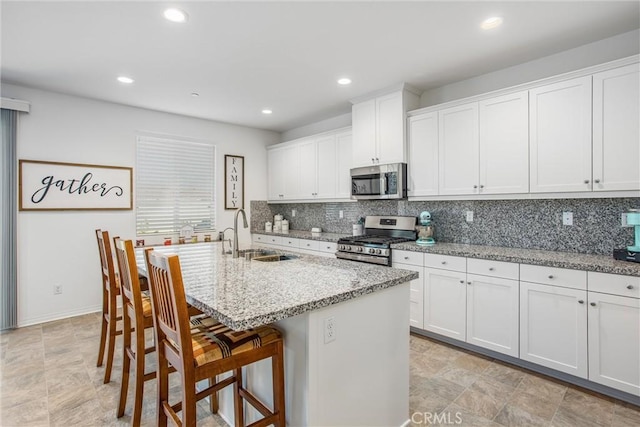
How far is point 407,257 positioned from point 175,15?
2.79 meters

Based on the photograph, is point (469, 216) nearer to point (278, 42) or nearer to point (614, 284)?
point (614, 284)

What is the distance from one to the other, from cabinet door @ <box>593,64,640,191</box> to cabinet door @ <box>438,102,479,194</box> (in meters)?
0.88

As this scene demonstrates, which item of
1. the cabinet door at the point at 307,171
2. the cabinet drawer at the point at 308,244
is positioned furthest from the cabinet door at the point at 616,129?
the cabinet door at the point at 307,171

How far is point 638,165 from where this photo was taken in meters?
2.24

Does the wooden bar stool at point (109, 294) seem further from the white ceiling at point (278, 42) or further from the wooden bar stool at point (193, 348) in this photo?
the white ceiling at point (278, 42)

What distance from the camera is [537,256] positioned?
2.55 m

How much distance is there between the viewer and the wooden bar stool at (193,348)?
4.22 ft

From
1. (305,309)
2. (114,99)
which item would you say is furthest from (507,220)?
(114,99)

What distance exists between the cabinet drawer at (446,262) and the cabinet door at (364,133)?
1.34 meters

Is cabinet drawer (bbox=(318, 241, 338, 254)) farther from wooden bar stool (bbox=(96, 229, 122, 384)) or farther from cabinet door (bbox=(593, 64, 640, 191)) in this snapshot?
cabinet door (bbox=(593, 64, 640, 191))

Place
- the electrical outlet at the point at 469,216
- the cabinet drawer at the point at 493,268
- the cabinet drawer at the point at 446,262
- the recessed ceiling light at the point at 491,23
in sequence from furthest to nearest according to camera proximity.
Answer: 1. the electrical outlet at the point at 469,216
2. the cabinet drawer at the point at 446,262
3. the cabinet drawer at the point at 493,268
4. the recessed ceiling light at the point at 491,23

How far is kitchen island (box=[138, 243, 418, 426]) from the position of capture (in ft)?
4.58

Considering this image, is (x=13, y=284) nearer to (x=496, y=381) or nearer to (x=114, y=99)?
(x=114, y=99)

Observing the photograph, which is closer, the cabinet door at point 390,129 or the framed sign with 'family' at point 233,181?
the cabinet door at point 390,129
